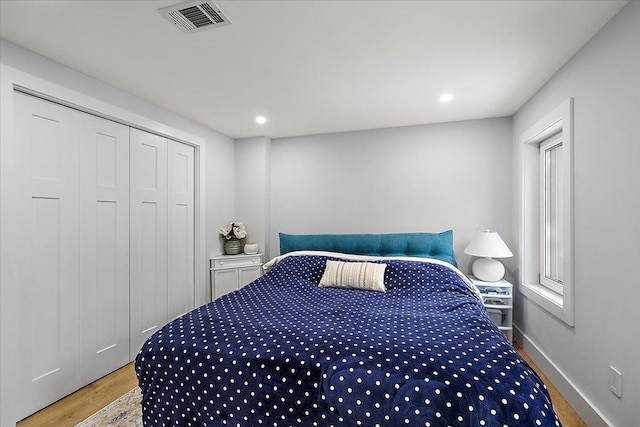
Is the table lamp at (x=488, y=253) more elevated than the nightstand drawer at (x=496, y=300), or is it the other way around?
the table lamp at (x=488, y=253)

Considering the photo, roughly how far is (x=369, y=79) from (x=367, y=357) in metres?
1.97

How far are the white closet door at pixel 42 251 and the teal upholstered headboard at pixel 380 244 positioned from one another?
6.82 feet

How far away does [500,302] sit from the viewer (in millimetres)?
2896

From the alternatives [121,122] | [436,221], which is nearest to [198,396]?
[121,122]

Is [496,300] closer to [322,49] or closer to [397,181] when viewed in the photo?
[397,181]

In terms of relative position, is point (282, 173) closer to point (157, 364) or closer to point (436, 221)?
point (436, 221)

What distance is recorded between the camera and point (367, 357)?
4.51ft

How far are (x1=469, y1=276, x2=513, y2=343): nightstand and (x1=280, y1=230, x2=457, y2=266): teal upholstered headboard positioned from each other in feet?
1.34

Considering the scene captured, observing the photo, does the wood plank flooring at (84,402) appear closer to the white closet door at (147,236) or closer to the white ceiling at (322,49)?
the white closet door at (147,236)

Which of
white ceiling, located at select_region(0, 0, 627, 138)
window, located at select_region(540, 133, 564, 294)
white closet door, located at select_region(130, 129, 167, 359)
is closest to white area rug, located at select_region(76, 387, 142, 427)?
white closet door, located at select_region(130, 129, 167, 359)

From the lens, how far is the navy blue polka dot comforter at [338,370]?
115 centimetres

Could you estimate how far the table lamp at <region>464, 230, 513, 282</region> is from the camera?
2.90 meters

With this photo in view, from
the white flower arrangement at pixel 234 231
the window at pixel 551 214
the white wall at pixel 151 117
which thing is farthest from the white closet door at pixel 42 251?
the window at pixel 551 214

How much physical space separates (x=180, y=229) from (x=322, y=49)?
236 cm
